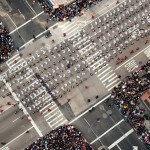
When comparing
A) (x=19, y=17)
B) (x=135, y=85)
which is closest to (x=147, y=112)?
(x=135, y=85)

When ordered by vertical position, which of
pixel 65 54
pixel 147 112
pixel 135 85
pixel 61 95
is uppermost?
pixel 65 54

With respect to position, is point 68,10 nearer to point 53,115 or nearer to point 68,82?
point 68,82

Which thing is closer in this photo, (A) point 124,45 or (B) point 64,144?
(B) point 64,144

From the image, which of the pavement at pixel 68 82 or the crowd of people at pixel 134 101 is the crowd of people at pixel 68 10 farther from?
the crowd of people at pixel 134 101

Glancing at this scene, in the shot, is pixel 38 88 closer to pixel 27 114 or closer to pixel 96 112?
pixel 27 114

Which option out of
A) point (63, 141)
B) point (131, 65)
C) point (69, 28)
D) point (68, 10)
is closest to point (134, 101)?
point (131, 65)

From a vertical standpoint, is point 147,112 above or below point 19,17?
below
